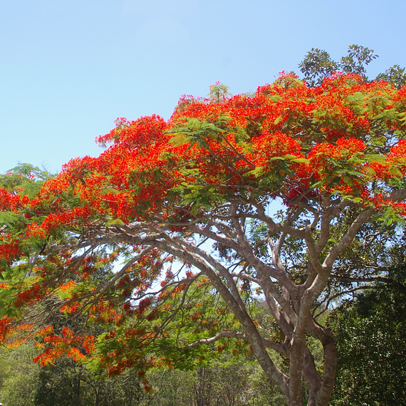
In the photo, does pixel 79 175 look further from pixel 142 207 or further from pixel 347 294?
pixel 347 294

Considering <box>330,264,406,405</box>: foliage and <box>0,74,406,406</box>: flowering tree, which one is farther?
<box>330,264,406,405</box>: foliage

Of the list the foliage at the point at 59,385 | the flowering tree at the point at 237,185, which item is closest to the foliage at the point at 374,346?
the flowering tree at the point at 237,185

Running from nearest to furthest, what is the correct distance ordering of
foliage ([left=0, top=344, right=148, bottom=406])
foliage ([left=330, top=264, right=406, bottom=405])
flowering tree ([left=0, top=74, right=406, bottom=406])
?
flowering tree ([left=0, top=74, right=406, bottom=406]) < foliage ([left=330, top=264, right=406, bottom=405]) < foliage ([left=0, top=344, right=148, bottom=406])

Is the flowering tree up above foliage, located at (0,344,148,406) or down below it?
above

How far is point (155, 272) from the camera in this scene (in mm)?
10727

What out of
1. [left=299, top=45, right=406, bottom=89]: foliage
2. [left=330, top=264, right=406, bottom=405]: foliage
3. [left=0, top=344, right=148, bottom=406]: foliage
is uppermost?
[left=299, top=45, right=406, bottom=89]: foliage

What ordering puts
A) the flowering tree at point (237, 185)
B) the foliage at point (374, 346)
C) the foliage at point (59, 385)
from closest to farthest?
the flowering tree at point (237, 185), the foliage at point (374, 346), the foliage at point (59, 385)

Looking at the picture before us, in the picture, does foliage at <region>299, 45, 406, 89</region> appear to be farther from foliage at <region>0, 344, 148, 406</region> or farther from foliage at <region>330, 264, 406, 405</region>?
foliage at <region>0, 344, 148, 406</region>

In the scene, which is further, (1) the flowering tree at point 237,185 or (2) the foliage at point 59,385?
(2) the foliage at point 59,385

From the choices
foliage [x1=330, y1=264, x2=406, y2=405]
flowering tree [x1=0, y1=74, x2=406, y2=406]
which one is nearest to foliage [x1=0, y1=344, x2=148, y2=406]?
flowering tree [x1=0, y1=74, x2=406, y2=406]

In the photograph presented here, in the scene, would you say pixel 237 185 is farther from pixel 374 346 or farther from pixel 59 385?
pixel 59 385

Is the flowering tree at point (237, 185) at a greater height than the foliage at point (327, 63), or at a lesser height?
lesser

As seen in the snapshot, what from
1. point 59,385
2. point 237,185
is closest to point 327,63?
point 237,185

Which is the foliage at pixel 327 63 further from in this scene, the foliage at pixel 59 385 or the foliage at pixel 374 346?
the foliage at pixel 59 385
